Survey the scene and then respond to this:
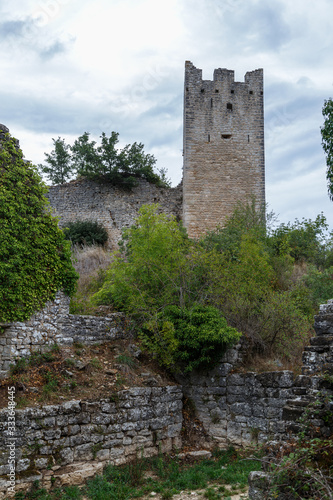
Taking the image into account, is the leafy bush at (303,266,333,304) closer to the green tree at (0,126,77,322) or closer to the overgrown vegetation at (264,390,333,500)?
the green tree at (0,126,77,322)

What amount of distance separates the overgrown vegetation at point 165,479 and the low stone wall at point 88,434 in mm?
222

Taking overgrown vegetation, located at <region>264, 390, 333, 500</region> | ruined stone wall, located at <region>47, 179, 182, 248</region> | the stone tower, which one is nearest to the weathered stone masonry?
the stone tower

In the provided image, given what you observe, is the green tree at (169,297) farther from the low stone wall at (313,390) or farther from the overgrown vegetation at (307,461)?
the overgrown vegetation at (307,461)

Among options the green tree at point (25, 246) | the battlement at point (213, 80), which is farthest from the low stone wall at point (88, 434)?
the battlement at point (213, 80)

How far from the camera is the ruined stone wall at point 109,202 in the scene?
23.5 meters

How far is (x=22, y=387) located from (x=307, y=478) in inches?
194

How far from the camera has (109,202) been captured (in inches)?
939

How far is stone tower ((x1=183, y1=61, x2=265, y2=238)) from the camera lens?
22.0 metres

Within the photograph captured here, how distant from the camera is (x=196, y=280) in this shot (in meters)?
11.4

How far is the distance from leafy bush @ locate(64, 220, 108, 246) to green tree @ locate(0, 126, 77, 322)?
41.6 feet

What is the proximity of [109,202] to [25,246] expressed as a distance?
51.6 ft

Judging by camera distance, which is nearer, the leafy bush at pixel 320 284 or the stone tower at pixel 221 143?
the leafy bush at pixel 320 284

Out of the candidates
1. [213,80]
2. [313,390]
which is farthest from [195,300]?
[213,80]

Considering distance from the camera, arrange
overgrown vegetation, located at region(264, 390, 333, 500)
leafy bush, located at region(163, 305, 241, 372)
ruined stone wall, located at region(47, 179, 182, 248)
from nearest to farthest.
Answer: overgrown vegetation, located at region(264, 390, 333, 500)
leafy bush, located at region(163, 305, 241, 372)
ruined stone wall, located at region(47, 179, 182, 248)
